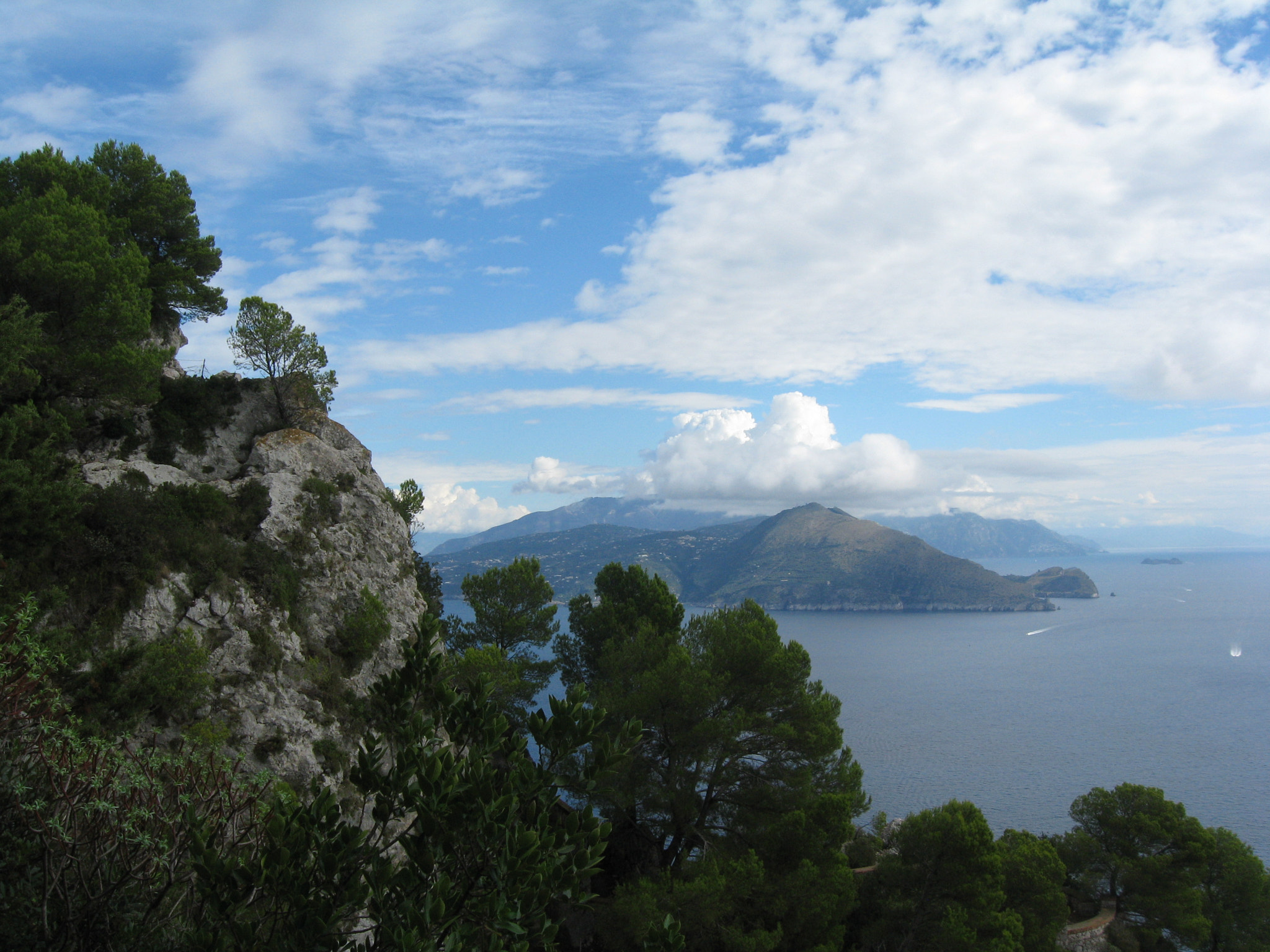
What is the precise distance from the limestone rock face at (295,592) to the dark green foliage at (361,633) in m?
0.13

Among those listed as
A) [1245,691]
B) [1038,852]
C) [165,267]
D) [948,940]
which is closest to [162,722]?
[165,267]

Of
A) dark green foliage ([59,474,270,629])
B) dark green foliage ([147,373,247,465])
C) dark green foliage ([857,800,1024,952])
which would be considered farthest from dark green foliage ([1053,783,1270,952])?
dark green foliage ([147,373,247,465])

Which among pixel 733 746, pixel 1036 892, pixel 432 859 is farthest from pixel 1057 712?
pixel 432 859

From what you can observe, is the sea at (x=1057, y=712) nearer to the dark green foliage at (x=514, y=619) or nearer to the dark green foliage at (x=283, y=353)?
the dark green foliage at (x=514, y=619)

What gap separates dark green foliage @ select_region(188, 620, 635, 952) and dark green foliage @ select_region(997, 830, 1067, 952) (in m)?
23.9

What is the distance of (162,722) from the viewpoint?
15.2 m

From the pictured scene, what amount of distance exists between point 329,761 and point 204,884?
1448 cm

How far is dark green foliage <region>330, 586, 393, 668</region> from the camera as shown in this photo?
70.7 feet

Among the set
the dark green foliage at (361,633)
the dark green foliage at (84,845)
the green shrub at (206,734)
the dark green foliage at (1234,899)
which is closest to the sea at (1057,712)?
the dark green foliage at (1234,899)

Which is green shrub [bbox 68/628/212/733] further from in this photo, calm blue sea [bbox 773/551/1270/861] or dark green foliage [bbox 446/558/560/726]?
calm blue sea [bbox 773/551/1270/861]


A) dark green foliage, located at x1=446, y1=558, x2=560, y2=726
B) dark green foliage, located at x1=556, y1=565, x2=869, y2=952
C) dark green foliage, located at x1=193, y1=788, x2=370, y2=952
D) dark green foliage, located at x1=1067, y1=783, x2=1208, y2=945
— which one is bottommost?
dark green foliage, located at x1=1067, y1=783, x2=1208, y2=945

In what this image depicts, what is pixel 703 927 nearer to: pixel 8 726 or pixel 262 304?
pixel 8 726

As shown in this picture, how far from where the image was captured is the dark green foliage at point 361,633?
2155cm

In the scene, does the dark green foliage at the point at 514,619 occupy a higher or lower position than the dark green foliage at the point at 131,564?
lower
